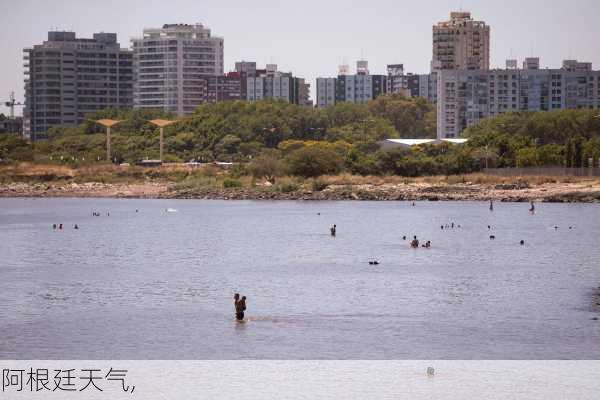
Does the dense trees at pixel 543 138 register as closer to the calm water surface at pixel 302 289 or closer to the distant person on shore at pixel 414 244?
the calm water surface at pixel 302 289

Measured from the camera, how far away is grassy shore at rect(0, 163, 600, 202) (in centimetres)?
13675

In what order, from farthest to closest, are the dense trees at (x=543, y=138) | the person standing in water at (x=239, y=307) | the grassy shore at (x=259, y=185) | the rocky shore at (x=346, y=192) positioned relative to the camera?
the dense trees at (x=543, y=138), the grassy shore at (x=259, y=185), the rocky shore at (x=346, y=192), the person standing in water at (x=239, y=307)

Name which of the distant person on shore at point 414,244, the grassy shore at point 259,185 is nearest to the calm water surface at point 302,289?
the distant person on shore at point 414,244

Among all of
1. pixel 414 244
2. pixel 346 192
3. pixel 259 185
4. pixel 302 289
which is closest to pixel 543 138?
pixel 346 192

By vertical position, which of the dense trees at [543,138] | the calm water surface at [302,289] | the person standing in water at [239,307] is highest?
the dense trees at [543,138]

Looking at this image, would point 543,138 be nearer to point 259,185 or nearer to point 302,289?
point 259,185

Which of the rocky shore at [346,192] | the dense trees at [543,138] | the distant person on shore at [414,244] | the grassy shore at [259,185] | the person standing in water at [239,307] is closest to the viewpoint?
the person standing in water at [239,307]

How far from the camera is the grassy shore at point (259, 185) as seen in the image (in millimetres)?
136750

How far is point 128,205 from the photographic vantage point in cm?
14775

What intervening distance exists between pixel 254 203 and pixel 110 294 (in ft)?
316

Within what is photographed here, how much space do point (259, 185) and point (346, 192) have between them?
17391 millimetres

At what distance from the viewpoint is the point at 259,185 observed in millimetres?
157625
